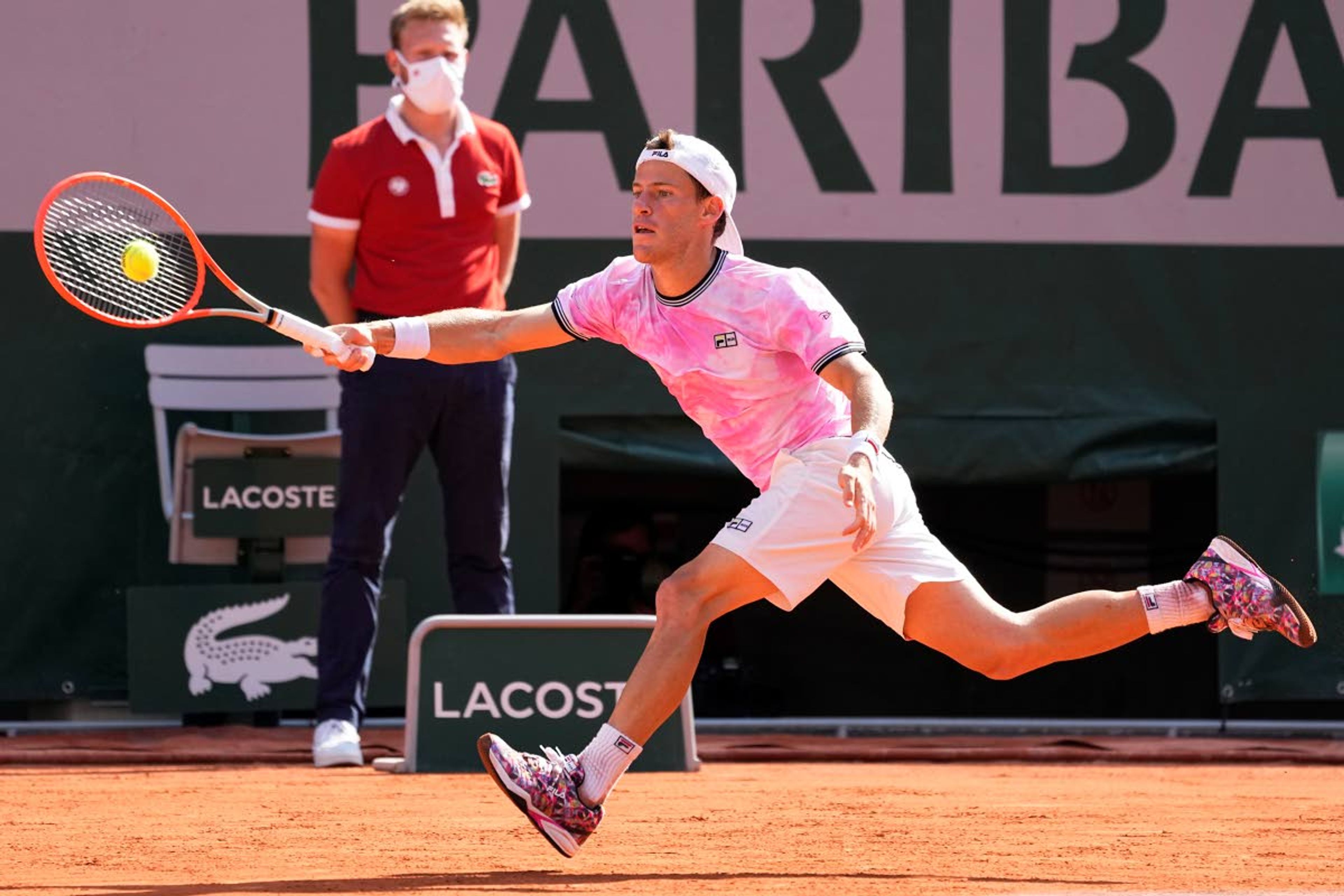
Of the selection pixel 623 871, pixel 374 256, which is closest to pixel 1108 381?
pixel 374 256

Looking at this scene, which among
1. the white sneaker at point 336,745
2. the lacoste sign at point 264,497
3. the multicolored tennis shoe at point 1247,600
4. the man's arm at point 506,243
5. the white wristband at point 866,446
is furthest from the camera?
the lacoste sign at point 264,497

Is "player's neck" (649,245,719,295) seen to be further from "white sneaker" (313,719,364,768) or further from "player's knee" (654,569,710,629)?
"white sneaker" (313,719,364,768)

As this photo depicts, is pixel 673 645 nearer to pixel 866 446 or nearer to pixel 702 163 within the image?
pixel 866 446

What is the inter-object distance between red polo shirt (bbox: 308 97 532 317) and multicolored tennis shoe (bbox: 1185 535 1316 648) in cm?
245

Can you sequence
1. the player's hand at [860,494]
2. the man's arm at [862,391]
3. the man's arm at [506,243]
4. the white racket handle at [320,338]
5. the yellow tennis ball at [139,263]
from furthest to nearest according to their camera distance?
the man's arm at [506,243]
the yellow tennis ball at [139,263]
the white racket handle at [320,338]
the man's arm at [862,391]
the player's hand at [860,494]

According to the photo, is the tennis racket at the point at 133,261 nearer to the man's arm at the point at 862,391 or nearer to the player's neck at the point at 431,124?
the player's neck at the point at 431,124

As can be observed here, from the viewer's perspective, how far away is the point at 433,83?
19.6ft

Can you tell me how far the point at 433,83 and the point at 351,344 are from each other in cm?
183

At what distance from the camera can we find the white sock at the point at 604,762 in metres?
3.98

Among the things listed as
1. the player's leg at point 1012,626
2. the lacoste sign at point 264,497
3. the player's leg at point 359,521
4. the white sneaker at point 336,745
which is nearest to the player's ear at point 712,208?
the player's leg at point 1012,626

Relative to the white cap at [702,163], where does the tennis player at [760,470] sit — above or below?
below

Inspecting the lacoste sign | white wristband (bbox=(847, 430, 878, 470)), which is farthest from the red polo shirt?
white wristband (bbox=(847, 430, 878, 470))

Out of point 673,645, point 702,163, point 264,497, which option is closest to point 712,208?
point 702,163

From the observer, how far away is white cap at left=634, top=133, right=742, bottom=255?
4.29 m
